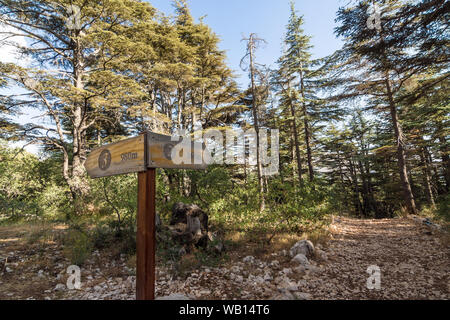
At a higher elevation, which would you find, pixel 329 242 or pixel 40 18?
pixel 40 18

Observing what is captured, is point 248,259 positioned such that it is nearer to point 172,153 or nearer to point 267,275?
point 267,275

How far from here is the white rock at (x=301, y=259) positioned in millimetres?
4341

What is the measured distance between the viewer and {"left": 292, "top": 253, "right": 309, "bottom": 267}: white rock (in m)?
4.34

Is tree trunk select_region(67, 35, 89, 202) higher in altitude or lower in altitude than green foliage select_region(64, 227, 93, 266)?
higher

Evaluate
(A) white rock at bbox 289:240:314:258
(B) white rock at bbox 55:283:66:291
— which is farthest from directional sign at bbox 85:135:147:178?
(A) white rock at bbox 289:240:314:258

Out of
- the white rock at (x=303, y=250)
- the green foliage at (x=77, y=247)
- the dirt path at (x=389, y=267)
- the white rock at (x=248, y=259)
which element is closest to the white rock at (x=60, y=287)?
the green foliage at (x=77, y=247)

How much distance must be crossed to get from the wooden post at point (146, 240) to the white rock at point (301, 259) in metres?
3.63

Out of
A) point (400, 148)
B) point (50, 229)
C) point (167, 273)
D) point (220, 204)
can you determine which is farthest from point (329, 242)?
point (50, 229)

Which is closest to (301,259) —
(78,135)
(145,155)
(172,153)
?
(172,153)

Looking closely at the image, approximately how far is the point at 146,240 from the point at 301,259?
393 centimetres

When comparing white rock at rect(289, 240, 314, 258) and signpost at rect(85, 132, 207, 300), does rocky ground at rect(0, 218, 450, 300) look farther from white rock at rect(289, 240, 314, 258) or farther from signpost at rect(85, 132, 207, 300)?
signpost at rect(85, 132, 207, 300)

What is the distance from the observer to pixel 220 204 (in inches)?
247

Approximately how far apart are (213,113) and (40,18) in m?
10.9

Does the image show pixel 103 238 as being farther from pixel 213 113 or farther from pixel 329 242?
pixel 213 113
